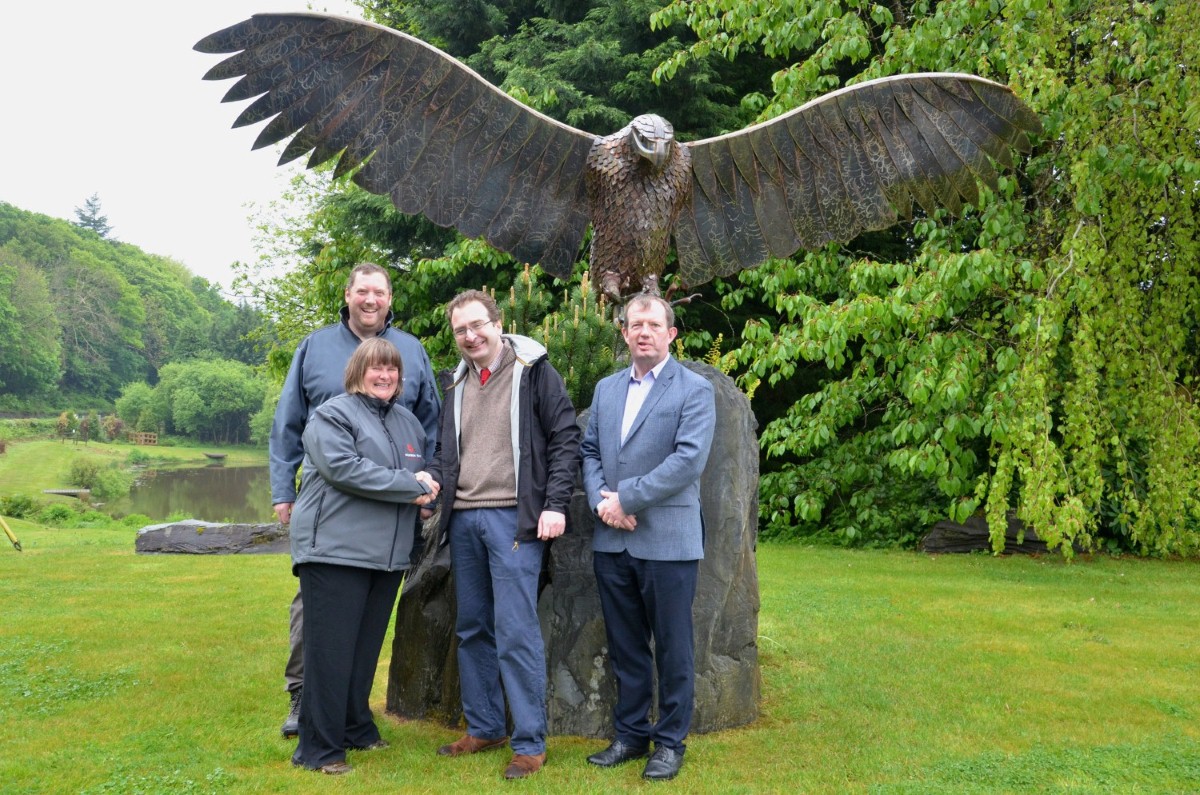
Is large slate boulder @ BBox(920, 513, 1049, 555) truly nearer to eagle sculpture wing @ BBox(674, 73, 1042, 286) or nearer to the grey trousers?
eagle sculpture wing @ BBox(674, 73, 1042, 286)

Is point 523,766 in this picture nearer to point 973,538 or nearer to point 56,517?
point 973,538

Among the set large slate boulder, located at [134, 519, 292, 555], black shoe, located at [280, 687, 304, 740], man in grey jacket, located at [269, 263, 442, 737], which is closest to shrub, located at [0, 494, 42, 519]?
large slate boulder, located at [134, 519, 292, 555]

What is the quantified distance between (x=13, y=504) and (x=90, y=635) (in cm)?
1353

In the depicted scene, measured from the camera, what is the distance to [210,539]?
1142cm

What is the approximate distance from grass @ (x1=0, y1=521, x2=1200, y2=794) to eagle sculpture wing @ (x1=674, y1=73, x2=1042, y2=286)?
2439 mm

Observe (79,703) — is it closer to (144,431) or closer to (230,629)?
(230,629)

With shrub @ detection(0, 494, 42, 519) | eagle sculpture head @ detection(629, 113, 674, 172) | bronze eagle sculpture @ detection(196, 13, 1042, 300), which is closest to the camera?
eagle sculpture head @ detection(629, 113, 674, 172)

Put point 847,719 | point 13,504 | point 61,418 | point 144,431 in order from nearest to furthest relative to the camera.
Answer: point 847,719
point 13,504
point 61,418
point 144,431

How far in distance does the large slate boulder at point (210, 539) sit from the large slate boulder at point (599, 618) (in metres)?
7.24

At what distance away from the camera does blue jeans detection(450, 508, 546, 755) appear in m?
3.66

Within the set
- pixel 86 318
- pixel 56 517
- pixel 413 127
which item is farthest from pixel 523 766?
pixel 86 318

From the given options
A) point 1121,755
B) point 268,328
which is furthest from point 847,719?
point 268,328

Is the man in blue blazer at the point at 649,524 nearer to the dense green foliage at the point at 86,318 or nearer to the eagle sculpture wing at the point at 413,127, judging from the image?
the eagle sculpture wing at the point at 413,127

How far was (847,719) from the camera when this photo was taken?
14.6ft
